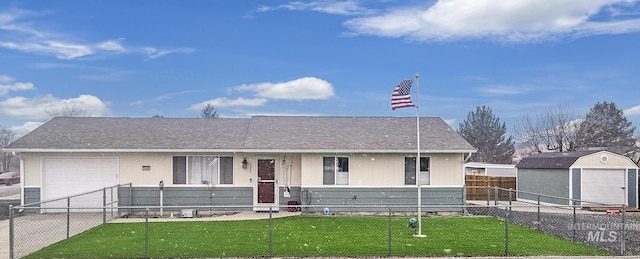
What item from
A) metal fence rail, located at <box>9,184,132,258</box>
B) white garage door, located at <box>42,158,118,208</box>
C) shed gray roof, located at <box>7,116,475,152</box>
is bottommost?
metal fence rail, located at <box>9,184,132,258</box>

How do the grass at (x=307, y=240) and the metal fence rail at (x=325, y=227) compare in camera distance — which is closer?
the grass at (x=307, y=240)

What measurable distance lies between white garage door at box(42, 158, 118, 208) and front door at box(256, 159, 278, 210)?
495 cm

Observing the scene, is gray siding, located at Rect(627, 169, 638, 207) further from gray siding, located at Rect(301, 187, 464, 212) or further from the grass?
the grass

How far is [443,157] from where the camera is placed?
62.5ft

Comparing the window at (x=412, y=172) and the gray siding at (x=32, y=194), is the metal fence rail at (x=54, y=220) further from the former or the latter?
the window at (x=412, y=172)

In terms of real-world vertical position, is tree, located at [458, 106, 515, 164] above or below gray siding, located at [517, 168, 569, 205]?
above

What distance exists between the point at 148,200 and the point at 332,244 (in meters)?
9.16

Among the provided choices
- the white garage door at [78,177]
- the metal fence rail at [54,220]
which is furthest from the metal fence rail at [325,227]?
the white garage door at [78,177]

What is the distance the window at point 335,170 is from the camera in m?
18.9

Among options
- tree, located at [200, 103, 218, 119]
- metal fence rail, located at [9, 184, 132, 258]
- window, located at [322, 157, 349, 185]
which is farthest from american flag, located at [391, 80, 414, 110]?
tree, located at [200, 103, 218, 119]

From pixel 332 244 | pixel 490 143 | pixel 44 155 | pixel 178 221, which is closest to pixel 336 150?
pixel 178 221

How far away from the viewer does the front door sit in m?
19.3

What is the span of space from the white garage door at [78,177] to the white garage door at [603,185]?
57.6 feet

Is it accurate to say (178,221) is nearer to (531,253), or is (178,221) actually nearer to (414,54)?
(531,253)
